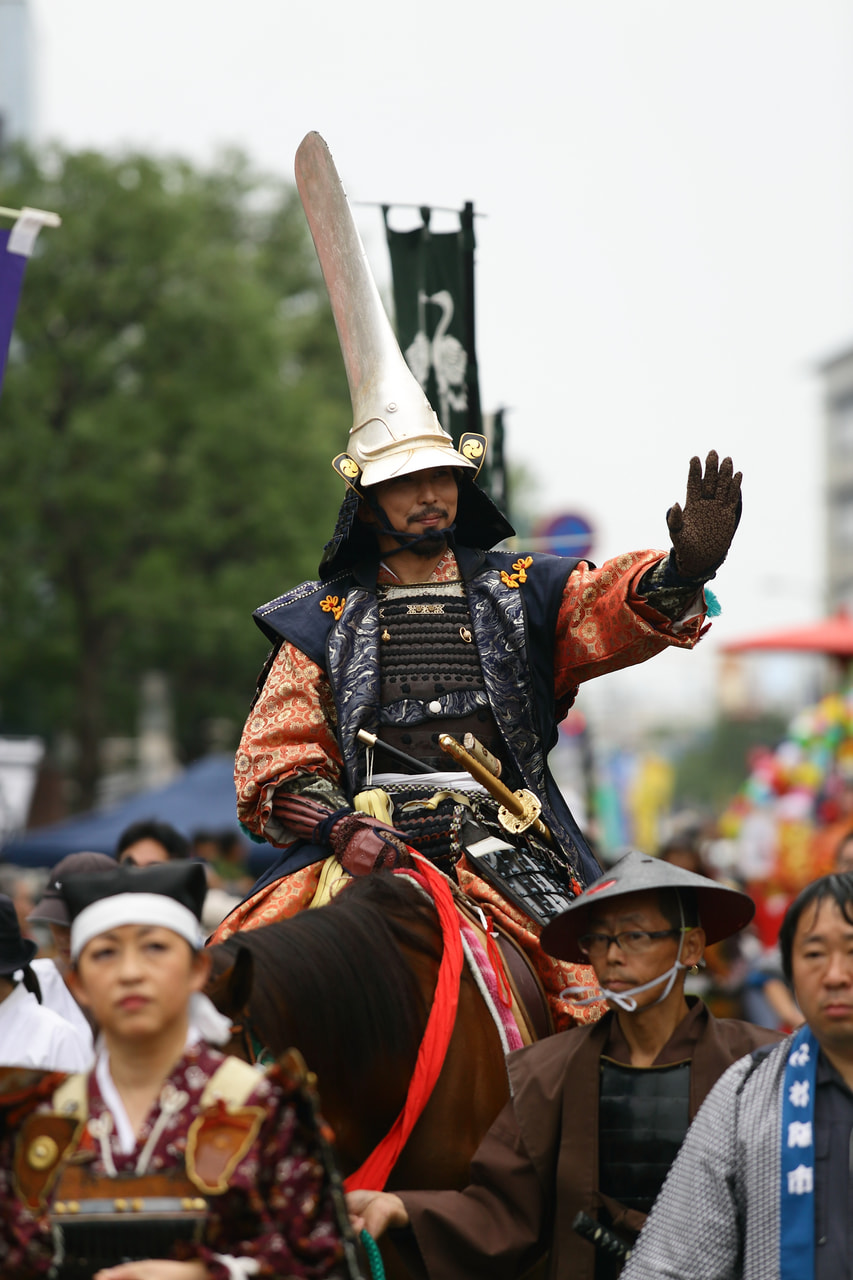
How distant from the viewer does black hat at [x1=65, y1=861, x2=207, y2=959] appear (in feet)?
9.98

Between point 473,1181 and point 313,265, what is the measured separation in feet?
123

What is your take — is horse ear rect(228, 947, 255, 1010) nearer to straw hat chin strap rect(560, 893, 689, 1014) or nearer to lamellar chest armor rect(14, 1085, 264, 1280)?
lamellar chest armor rect(14, 1085, 264, 1280)

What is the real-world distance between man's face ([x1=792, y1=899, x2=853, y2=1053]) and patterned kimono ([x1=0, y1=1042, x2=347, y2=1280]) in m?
1.01

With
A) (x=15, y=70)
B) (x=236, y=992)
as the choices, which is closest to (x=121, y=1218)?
(x=236, y=992)

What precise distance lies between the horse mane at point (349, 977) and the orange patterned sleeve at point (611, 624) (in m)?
1.05

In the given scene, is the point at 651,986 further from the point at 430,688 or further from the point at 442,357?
the point at 442,357

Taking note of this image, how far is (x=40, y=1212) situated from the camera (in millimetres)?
2969

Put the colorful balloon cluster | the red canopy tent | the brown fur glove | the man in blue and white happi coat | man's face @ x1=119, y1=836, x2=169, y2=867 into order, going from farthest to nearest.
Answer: the red canopy tent
the colorful balloon cluster
man's face @ x1=119, y1=836, x2=169, y2=867
the brown fur glove
the man in blue and white happi coat

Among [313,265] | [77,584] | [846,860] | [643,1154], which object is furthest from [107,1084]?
[313,265]

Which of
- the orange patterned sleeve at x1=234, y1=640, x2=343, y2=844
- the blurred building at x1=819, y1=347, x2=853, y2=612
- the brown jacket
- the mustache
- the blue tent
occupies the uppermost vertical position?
the blurred building at x1=819, y1=347, x2=853, y2=612

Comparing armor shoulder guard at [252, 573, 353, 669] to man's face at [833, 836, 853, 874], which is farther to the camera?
man's face at [833, 836, 853, 874]

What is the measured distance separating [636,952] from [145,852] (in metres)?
4.07

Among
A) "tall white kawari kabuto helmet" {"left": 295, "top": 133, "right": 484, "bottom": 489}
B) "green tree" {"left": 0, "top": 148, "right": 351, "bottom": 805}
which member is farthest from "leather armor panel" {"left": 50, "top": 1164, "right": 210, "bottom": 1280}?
"green tree" {"left": 0, "top": 148, "right": 351, "bottom": 805}

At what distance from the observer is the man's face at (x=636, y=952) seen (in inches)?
159
